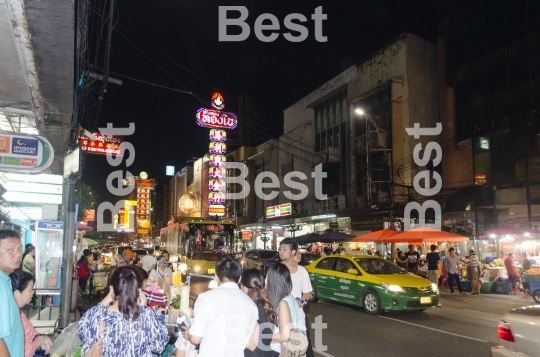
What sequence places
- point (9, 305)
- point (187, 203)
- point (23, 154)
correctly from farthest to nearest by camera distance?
point (187, 203), point (23, 154), point (9, 305)

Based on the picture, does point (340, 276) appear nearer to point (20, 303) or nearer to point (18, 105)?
point (18, 105)

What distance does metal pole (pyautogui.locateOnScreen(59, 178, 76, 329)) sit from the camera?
30.2 ft

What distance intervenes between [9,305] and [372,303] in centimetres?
1096

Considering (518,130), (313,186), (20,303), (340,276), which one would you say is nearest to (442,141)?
(518,130)

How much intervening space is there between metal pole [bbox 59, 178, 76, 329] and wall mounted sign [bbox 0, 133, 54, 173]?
2.66 meters

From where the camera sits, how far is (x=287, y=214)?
36656 millimetres

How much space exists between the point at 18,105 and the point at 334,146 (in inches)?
1108

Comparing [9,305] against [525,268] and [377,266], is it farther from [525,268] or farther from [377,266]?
[525,268]

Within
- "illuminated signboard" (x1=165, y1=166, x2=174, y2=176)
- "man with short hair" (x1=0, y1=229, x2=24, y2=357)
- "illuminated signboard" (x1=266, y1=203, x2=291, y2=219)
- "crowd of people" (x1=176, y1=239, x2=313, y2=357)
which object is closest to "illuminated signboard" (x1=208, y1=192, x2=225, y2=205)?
"illuminated signboard" (x1=266, y1=203, x2=291, y2=219)

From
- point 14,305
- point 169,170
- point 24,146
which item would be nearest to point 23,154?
point 24,146

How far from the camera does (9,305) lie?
126 inches

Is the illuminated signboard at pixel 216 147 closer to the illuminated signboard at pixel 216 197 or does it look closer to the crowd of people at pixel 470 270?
the illuminated signboard at pixel 216 197

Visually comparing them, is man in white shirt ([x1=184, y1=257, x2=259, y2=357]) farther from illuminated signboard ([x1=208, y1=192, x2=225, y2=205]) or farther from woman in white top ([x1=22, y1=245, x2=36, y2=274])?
illuminated signboard ([x1=208, y1=192, x2=225, y2=205])

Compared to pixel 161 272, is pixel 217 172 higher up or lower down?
higher up
